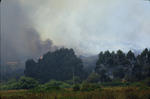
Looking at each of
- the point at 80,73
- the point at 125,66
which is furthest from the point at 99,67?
the point at 80,73

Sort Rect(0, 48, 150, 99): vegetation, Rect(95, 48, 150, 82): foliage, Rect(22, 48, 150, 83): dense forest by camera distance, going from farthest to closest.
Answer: Rect(22, 48, 150, 83): dense forest, Rect(95, 48, 150, 82): foliage, Rect(0, 48, 150, 99): vegetation

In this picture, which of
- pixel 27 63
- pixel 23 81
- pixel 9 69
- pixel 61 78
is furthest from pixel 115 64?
pixel 9 69

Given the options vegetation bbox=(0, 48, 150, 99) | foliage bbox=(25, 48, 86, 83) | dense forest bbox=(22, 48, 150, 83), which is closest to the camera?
vegetation bbox=(0, 48, 150, 99)

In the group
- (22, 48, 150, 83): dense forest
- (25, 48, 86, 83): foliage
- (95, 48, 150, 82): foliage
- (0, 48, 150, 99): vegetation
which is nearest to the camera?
(0, 48, 150, 99): vegetation

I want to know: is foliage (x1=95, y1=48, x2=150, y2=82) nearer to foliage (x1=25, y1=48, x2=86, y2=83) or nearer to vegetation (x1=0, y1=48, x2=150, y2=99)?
vegetation (x1=0, y1=48, x2=150, y2=99)

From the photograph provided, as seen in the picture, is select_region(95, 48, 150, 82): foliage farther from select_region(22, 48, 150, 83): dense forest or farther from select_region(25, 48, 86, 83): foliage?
select_region(25, 48, 86, 83): foliage

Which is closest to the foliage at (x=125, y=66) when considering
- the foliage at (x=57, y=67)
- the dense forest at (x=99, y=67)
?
the dense forest at (x=99, y=67)

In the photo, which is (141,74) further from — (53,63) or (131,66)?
(53,63)

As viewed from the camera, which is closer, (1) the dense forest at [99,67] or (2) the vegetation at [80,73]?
(2) the vegetation at [80,73]

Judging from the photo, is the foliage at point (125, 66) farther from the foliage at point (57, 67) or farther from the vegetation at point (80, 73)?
the foliage at point (57, 67)

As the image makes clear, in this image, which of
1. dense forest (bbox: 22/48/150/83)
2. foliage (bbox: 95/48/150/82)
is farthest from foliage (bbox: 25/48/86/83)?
foliage (bbox: 95/48/150/82)

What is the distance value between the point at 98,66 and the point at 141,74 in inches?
583

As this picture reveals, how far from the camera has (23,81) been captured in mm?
44938

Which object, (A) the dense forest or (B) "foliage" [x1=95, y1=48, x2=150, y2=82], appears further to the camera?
(A) the dense forest
